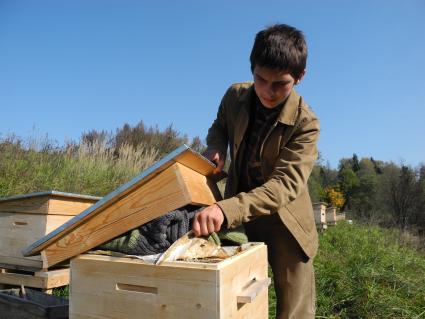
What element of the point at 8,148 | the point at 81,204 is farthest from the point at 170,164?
the point at 8,148

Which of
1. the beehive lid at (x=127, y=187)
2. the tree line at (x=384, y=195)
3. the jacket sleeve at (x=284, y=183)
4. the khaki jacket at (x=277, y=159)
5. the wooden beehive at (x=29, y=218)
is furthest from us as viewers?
the tree line at (x=384, y=195)

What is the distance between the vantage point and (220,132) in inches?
112

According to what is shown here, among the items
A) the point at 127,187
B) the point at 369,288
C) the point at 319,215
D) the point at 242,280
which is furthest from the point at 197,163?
the point at 319,215

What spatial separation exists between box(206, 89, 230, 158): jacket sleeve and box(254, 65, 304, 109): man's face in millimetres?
567

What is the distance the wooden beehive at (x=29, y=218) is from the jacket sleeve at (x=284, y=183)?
2189 mm

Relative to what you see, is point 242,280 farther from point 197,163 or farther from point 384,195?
point 384,195

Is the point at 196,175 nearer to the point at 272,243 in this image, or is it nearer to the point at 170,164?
the point at 170,164

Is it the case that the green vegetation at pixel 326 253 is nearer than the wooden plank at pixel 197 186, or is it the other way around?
the wooden plank at pixel 197 186

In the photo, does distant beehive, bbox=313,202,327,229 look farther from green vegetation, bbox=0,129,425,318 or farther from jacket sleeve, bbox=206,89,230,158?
jacket sleeve, bbox=206,89,230,158

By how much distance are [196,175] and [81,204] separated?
2.34 metres

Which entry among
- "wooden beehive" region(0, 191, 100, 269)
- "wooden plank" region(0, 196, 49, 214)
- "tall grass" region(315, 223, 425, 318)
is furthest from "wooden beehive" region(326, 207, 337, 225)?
"wooden plank" region(0, 196, 49, 214)

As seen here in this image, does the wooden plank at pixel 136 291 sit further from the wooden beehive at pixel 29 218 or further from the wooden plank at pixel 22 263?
the wooden plank at pixel 22 263

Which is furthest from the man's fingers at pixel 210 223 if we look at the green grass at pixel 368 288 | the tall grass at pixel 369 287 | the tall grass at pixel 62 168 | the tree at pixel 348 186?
the tree at pixel 348 186

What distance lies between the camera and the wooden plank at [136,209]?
1688 millimetres
